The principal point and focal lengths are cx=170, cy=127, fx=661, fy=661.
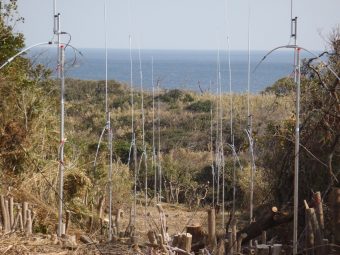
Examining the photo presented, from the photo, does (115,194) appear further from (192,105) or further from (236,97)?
(192,105)

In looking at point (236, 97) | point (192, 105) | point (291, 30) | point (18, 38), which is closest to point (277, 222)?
point (291, 30)

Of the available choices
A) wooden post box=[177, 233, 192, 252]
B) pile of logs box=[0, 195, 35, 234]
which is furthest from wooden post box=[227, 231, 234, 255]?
pile of logs box=[0, 195, 35, 234]

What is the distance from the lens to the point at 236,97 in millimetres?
23375

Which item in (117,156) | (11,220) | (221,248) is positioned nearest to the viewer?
(221,248)

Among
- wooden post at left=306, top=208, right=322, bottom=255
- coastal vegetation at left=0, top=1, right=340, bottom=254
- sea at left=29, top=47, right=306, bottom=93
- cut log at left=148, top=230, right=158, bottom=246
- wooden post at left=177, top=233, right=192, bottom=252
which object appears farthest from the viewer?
sea at left=29, top=47, right=306, bottom=93

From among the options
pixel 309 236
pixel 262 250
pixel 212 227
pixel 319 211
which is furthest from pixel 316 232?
pixel 212 227

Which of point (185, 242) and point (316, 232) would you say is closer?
point (185, 242)

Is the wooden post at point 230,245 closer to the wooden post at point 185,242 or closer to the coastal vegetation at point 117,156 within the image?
the wooden post at point 185,242

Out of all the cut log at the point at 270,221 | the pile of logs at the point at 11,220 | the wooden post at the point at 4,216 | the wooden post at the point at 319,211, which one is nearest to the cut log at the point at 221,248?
the wooden post at the point at 319,211

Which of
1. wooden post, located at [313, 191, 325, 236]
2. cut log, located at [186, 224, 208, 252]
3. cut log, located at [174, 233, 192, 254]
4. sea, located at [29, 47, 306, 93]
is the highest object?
sea, located at [29, 47, 306, 93]

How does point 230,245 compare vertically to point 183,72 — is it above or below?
below

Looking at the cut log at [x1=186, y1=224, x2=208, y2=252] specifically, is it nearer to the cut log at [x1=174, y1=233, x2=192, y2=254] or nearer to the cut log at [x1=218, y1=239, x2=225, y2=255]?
the cut log at [x1=174, y1=233, x2=192, y2=254]

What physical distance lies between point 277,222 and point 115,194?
4.77 m

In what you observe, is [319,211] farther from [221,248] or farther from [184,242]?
[184,242]
